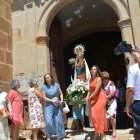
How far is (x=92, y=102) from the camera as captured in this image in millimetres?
5355

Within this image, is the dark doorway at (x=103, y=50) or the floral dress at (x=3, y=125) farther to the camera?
the dark doorway at (x=103, y=50)

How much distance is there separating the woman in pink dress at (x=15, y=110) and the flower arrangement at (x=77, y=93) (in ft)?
4.24

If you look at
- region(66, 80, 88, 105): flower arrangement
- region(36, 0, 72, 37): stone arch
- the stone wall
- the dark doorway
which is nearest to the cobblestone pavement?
region(66, 80, 88, 105): flower arrangement

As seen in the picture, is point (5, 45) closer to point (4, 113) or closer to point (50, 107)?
point (4, 113)

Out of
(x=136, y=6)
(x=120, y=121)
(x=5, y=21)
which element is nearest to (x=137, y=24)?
(x=136, y=6)

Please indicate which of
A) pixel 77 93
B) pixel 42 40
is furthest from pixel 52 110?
pixel 42 40

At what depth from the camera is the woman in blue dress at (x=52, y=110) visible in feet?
17.8

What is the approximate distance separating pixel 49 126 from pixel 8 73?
162 centimetres

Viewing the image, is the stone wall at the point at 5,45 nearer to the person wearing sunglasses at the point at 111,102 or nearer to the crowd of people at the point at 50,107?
the crowd of people at the point at 50,107

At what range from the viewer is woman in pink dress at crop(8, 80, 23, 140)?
16.6ft

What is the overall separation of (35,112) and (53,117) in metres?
0.36

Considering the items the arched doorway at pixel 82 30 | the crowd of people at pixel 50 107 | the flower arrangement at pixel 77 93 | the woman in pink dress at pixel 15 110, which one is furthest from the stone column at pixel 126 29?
the woman in pink dress at pixel 15 110

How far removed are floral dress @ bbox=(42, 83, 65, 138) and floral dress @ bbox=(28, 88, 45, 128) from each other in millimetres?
118

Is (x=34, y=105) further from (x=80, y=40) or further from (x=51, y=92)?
(x=80, y=40)
